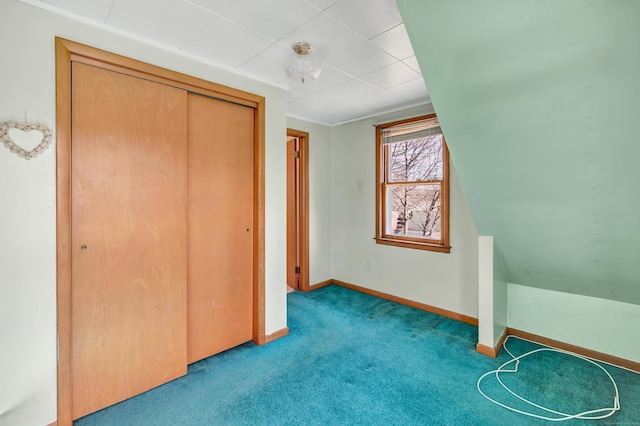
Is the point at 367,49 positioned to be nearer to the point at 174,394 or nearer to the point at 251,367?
the point at 251,367

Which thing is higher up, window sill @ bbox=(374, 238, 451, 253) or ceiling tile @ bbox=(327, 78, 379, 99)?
ceiling tile @ bbox=(327, 78, 379, 99)

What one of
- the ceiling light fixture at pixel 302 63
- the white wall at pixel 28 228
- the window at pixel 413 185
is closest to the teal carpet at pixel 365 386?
the white wall at pixel 28 228

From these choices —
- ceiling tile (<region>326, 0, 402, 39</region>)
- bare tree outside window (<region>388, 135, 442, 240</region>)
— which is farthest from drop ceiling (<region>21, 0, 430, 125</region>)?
bare tree outside window (<region>388, 135, 442, 240</region>)

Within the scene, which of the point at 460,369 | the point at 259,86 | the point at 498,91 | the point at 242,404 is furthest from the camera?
the point at 259,86

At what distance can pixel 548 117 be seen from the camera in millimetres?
1445

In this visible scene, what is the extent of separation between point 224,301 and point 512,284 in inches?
104

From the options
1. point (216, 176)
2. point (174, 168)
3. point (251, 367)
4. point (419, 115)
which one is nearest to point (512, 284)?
point (419, 115)

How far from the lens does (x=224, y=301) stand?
2.50 meters

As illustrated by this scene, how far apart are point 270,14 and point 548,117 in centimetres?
156

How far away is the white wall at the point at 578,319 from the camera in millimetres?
2285

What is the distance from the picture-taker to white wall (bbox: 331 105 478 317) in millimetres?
3090

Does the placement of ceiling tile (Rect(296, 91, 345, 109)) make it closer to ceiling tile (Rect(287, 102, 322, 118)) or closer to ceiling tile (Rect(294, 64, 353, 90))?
ceiling tile (Rect(287, 102, 322, 118))

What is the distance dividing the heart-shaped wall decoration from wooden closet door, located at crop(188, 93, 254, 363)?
Answer: 2.69 feet

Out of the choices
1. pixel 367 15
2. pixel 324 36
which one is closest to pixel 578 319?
pixel 367 15
